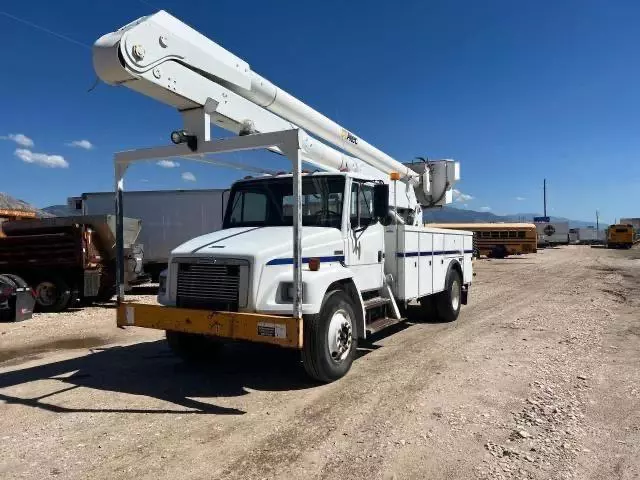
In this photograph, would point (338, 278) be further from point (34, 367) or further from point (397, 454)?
point (34, 367)

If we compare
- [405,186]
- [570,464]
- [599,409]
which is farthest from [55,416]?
[405,186]

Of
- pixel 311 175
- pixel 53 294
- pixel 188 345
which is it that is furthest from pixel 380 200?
pixel 53 294

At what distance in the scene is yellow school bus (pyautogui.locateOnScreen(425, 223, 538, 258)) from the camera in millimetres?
36469

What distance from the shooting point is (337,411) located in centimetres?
491

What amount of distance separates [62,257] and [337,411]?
968cm

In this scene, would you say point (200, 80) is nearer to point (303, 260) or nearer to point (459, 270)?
point (303, 260)

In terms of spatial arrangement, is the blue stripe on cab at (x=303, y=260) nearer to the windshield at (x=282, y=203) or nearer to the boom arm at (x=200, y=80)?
the windshield at (x=282, y=203)

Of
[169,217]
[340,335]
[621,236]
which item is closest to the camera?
[340,335]

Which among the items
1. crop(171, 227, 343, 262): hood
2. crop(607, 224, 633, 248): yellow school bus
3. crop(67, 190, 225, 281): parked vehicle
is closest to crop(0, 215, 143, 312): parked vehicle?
crop(67, 190, 225, 281): parked vehicle

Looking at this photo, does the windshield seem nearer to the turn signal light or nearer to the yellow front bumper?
the turn signal light

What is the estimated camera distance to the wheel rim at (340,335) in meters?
5.79

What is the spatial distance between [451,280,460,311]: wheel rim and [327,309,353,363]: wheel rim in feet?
14.9

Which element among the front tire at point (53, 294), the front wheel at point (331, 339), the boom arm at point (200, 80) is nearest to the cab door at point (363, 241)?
the boom arm at point (200, 80)

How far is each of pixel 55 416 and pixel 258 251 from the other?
252 centimetres
